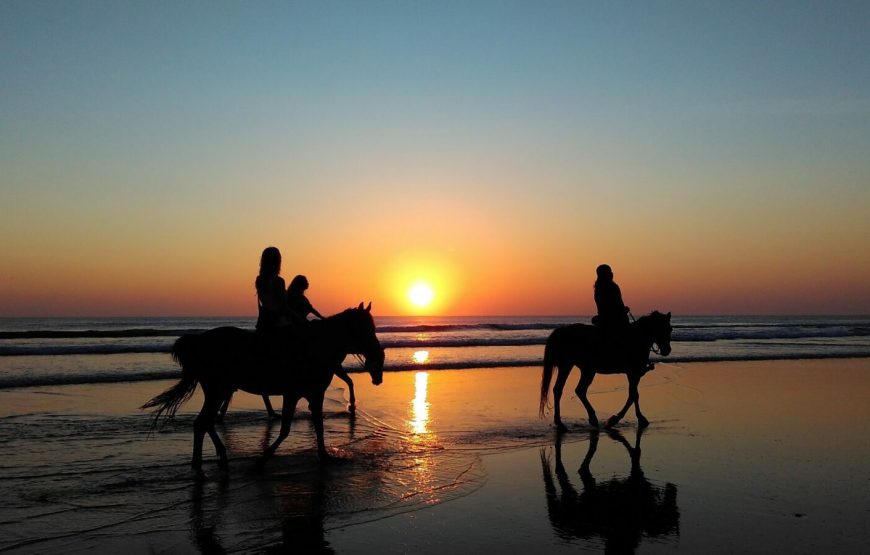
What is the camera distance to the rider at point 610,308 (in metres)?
10.5

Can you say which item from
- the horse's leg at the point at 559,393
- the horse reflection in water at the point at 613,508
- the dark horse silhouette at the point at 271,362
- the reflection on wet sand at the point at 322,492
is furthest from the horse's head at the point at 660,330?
the dark horse silhouette at the point at 271,362

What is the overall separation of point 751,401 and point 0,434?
12457 millimetres

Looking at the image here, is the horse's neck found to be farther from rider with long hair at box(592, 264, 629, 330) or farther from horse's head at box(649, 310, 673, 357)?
rider with long hair at box(592, 264, 629, 330)

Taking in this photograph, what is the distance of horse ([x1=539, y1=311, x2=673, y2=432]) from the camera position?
A: 1066 centimetres

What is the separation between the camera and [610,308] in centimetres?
1049

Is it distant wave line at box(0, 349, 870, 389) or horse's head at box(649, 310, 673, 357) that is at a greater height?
horse's head at box(649, 310, 673, 357)

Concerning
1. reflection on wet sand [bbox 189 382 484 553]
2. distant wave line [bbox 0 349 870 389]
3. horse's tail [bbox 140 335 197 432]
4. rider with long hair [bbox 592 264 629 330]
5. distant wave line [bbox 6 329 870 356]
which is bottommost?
reflection on wet sand [bbox 189 382 484 553]

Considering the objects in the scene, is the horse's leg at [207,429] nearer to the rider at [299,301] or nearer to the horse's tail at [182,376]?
the horse's tail at [182,376]

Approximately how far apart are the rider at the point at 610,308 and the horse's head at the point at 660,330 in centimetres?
60

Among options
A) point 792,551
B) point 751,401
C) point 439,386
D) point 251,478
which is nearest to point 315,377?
point 251,478

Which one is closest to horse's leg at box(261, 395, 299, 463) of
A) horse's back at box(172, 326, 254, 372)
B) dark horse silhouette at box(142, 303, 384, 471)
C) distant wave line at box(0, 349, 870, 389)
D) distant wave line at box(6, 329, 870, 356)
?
dark horse silhouette at box(142, 303, 384, 471)

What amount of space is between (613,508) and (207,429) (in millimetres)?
4444

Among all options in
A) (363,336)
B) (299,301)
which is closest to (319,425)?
(363,336)

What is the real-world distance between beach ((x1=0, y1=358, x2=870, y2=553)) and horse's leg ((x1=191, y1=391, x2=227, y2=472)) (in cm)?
25
